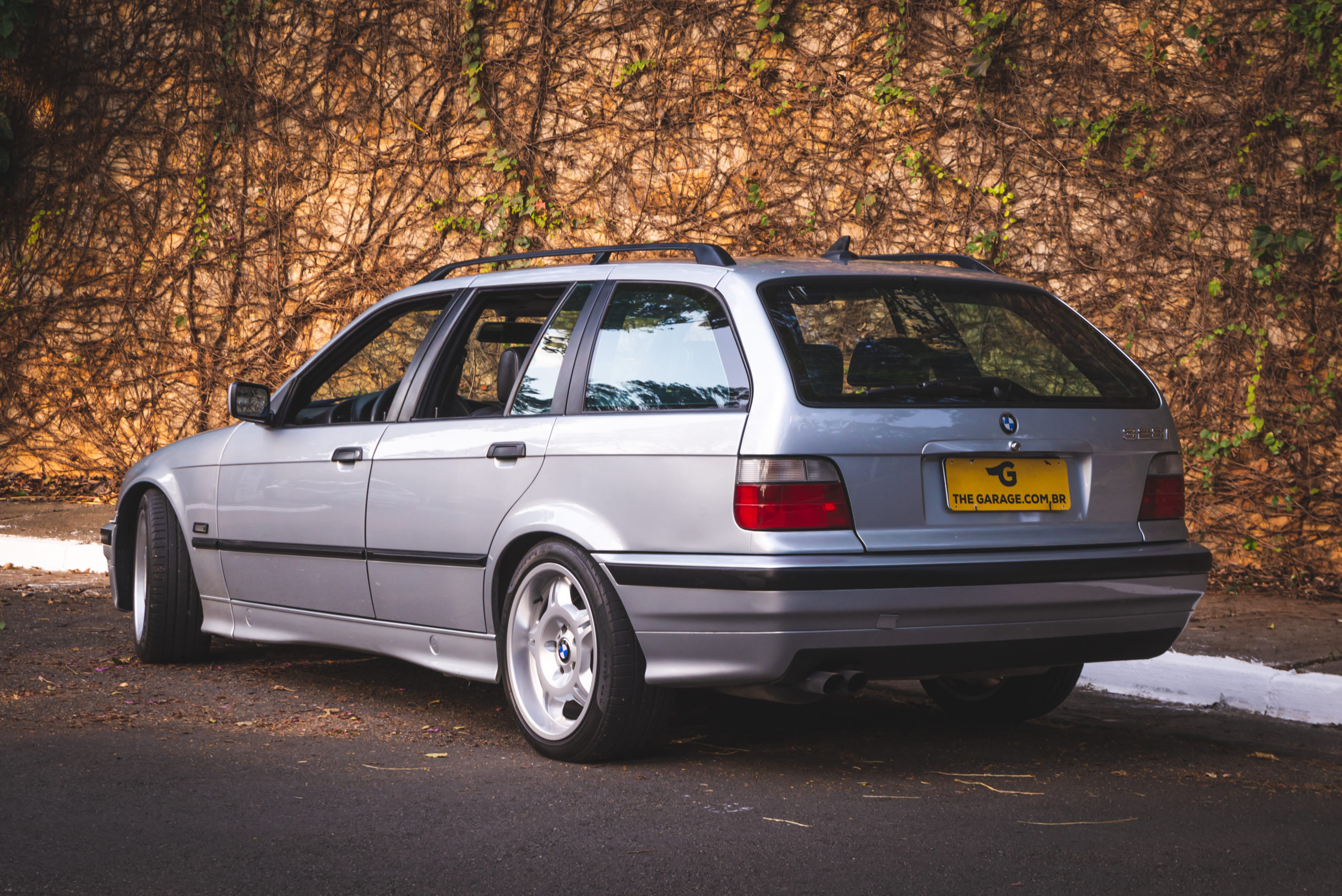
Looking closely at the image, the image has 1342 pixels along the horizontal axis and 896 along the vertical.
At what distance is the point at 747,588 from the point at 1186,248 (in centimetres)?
507

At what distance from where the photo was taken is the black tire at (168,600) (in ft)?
18.4

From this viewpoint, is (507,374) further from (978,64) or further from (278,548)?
(978,64)

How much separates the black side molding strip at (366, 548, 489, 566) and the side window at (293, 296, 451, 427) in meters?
0.53

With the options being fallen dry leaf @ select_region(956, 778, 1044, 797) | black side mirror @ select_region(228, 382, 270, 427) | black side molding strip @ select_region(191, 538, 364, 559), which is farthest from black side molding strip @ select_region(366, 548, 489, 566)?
fallen dry leaf @ select_region(956, 778, 1044, 797)

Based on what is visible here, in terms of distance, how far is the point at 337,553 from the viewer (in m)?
4.86

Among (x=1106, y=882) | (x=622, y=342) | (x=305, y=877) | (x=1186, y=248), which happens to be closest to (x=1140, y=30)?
(x=1186, y=248)

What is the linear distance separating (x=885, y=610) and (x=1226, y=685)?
224cm

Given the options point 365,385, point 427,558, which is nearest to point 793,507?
point 427,558

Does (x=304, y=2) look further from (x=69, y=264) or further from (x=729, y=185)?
(x=729, y=185)

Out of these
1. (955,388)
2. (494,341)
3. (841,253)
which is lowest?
(955,388)

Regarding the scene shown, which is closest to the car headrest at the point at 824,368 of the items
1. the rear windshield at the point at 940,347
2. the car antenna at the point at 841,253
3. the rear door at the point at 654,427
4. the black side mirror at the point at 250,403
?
the rear windshield at the point at 940,347

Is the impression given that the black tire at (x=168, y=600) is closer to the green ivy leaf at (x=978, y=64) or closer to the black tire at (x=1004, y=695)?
the black tire at (x=1004, y=695)

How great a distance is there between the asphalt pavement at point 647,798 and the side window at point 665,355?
1.11m

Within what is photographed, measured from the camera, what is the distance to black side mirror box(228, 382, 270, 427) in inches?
204
